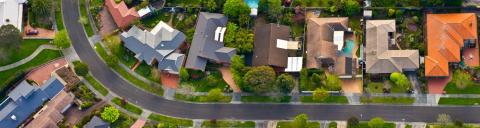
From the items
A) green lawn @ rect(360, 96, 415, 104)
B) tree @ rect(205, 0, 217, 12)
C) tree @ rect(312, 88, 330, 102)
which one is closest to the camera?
Answer: tree @ rect(312, 88, 330, 102)

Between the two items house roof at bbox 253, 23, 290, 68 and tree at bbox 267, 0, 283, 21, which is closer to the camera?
house roof at bbox 253, 23, 290, 68

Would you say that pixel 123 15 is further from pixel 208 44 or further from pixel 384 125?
pixel 384 125

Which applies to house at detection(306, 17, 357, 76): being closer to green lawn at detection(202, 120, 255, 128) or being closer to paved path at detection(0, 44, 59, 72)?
green lawn at detection(202, 120, 255, 128)

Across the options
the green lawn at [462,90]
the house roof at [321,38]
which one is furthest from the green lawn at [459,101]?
the house roof at [321,38]

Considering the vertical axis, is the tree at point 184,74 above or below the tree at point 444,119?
above

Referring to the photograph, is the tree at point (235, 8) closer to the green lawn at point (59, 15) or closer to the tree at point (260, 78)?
the tree at point (260, 78)

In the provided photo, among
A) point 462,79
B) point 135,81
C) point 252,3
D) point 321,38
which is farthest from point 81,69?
point 462,79

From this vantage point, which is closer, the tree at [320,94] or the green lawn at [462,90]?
the green lawn at [462,90]

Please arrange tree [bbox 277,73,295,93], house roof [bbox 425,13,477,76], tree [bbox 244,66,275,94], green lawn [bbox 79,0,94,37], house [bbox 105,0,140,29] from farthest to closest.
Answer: green lawn [bbox 79,0,94,37], house [bbox 105,0,140,29], tree [bbox 244,66,275,94], tree [bbox 277,73,295,93], house roof [bbox 425,13,477,76]

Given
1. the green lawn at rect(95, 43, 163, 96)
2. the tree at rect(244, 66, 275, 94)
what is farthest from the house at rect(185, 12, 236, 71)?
the tree at rect(244, 66, 275, 94)
